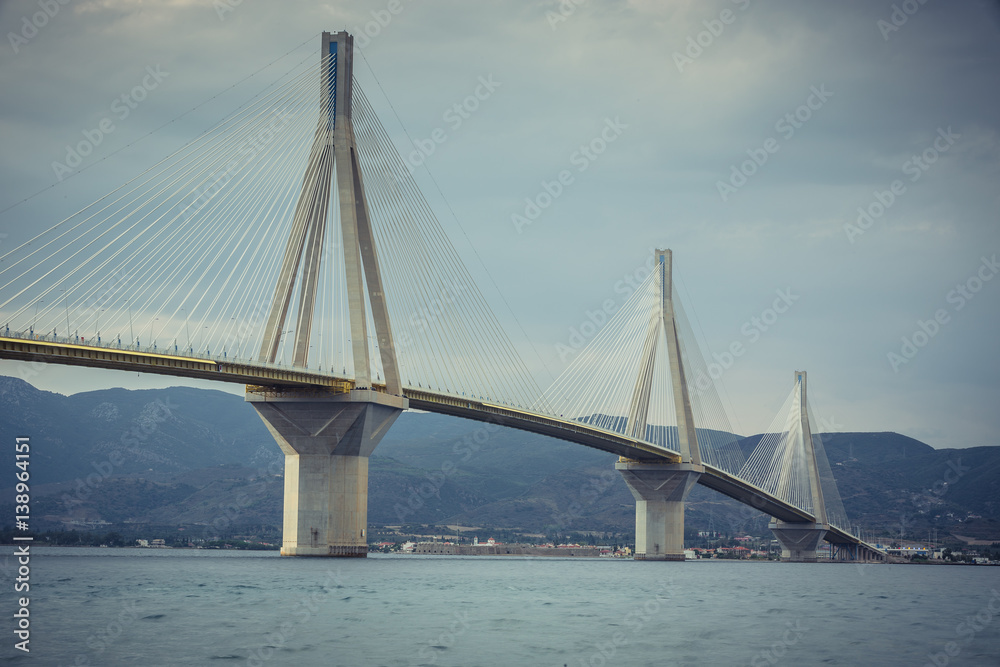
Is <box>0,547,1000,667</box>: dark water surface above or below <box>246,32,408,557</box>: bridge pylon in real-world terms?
below

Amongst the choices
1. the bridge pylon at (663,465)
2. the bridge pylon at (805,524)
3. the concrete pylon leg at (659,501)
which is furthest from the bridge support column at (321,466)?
the bridge pylon at (805,524)

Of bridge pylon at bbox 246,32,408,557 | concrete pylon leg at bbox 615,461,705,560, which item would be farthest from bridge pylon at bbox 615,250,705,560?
bridge pylon at bbox 246,32,408,557

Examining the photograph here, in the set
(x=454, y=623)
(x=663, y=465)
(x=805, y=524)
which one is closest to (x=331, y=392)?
(x=454, y=623)

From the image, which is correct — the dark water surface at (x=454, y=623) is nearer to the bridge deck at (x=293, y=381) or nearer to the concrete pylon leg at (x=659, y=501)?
the bridge deck at (x=293, y=381)

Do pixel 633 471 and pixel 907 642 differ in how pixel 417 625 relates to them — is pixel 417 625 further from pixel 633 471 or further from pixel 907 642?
pixel 633 471

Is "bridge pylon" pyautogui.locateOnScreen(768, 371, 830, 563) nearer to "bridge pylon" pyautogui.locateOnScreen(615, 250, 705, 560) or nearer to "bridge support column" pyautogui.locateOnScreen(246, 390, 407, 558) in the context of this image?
"bridge pylon" pyautogui.locateOnScreen(615, 250, 705, 560)

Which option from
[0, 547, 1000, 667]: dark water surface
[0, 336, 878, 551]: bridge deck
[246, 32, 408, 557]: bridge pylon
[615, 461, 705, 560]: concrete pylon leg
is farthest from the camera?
[615, 461, 705, 560]: concrete pylon leg
